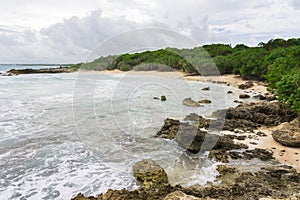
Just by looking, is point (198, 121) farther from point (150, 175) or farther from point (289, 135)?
point (150, 175)

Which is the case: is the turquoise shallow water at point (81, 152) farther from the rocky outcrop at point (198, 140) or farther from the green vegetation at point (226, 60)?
the green vegetation at point (226, 60)

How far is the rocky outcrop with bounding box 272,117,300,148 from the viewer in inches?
366

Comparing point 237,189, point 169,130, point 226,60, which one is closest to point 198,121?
point 169,130

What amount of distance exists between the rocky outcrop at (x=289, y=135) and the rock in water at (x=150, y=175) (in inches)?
212

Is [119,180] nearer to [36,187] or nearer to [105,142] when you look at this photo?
[36,187]

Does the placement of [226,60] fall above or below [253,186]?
above

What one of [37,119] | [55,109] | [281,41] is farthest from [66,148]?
[281,41]

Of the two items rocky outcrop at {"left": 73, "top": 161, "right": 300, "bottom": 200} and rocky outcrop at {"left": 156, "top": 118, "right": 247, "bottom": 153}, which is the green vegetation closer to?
rocky outcrop at {"left": 156, "top": 118, "right": 247, "bottom": 153}

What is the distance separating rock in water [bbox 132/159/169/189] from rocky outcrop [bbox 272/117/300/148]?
5.38m

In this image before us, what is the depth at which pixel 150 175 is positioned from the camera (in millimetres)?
6953

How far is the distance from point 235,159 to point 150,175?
10.9ft

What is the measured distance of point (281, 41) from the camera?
49.4 meters

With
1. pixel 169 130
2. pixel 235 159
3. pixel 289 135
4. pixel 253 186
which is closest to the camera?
pixel 253 186

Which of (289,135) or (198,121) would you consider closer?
(289,135)
